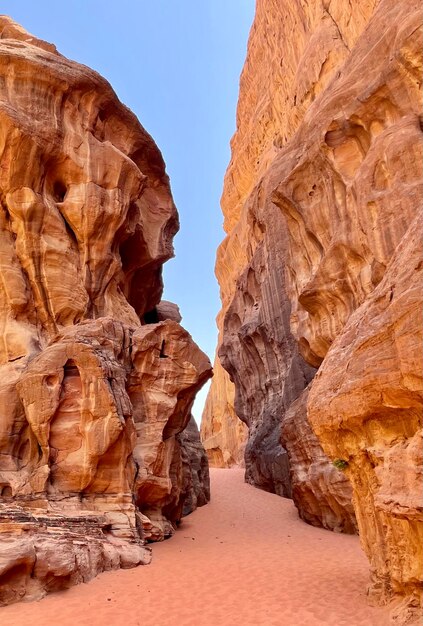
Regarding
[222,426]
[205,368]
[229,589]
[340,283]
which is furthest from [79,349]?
[222,426]

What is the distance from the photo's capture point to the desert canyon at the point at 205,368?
807 cm

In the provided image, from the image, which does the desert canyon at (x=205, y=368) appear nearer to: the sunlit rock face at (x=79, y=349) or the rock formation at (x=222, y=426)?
the sunlit rock face at (x=79, y=349)

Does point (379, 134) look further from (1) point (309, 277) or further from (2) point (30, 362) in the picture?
(2) point (30, 362)

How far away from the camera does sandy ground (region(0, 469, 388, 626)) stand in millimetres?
8688

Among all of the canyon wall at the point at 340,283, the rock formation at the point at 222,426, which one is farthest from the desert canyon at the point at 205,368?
the rock formation at the point at 222,426

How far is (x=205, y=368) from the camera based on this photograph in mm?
20266

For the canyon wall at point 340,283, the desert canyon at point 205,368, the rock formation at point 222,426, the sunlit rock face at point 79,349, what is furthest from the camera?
the rock formation at point 222,426

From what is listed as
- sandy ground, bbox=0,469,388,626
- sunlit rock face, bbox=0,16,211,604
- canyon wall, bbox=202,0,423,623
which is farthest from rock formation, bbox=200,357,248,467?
sandy ground, bbox=0,469,388,626

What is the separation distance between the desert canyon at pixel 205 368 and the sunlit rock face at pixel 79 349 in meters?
0.07

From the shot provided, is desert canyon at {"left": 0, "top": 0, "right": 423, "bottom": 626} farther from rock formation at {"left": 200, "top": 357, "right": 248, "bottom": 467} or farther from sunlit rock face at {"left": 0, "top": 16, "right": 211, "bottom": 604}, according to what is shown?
rock formation at {"left": 200, "top": 357, "right": 248, "bottom": 467}

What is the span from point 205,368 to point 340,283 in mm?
6510

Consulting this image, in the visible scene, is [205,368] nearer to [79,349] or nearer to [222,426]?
[79,349]

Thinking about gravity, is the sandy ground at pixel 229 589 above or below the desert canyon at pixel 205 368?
below

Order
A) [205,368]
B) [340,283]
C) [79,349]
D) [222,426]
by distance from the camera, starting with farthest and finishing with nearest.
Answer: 1. [222,426]
2. [205,368]
3. [340,283]
4. [79,349]
